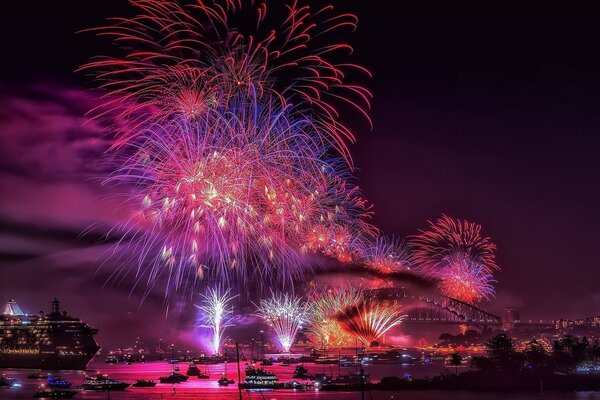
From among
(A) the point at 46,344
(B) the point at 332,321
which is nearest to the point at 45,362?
(A) the point at 46,344

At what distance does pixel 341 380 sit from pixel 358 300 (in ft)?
64.8

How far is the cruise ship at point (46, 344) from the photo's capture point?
184 metres

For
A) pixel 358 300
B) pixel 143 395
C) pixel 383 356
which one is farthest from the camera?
pixel 383 356

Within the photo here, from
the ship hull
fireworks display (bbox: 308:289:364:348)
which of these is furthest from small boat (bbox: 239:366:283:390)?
the ship hull

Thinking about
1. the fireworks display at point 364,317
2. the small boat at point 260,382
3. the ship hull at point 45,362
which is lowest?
the small boat at point 260,382

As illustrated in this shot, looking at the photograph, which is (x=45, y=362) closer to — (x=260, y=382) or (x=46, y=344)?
(x=46, y=344)

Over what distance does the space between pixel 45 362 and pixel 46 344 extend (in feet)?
14.4

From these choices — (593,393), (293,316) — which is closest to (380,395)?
(593,393)

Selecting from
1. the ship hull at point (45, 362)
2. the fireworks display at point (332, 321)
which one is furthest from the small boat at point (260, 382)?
the ship hull at point (45, 362)

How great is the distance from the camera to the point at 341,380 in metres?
108

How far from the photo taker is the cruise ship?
18362 centimetres

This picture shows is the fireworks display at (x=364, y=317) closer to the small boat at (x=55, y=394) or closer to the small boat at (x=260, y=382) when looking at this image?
the small boat at (x=260, y=382)

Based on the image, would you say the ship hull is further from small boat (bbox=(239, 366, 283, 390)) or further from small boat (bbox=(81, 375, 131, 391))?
small boat (bbox=(239, 366, 283, 390))

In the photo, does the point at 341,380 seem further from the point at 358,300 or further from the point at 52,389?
the point at 52,389
